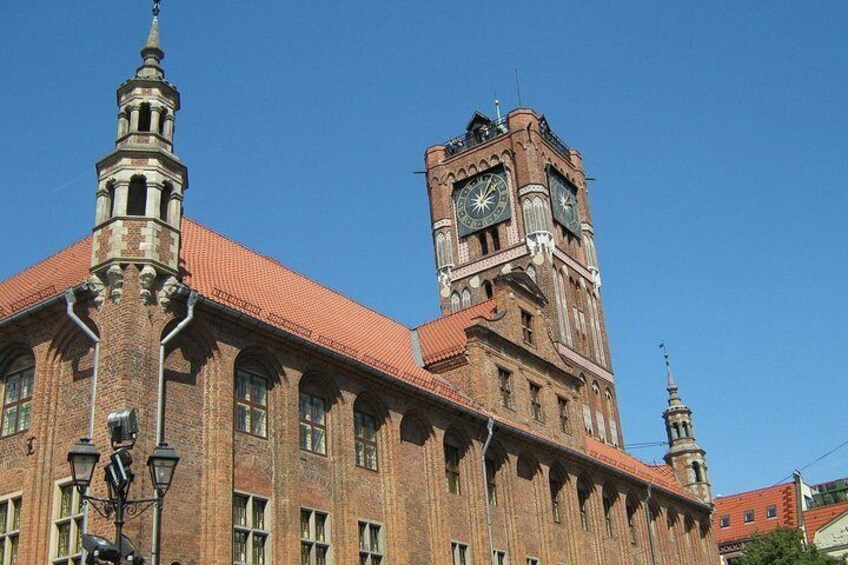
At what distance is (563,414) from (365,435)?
1362 cm

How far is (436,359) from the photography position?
126ft

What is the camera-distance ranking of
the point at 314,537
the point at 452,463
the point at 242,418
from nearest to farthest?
the point at 242,418
the point at 314,537
the point at 452,463

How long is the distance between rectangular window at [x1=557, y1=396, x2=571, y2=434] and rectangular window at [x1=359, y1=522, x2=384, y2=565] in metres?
13.6

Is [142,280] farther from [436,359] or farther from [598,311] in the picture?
[598,311]

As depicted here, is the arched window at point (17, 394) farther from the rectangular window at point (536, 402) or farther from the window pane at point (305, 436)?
the rectangular window at point (536, 402)

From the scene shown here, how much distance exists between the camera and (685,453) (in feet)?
185

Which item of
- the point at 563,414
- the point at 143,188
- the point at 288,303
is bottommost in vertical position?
the point at 563,414

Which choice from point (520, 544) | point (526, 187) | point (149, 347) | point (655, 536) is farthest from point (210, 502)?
point (526, 187)

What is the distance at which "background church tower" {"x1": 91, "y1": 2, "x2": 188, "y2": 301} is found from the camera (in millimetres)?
24625

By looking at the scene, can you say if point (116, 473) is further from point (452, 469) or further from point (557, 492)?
point (557, 492)

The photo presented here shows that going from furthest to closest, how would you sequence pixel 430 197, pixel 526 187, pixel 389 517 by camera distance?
pixel 430 197
pixel 526 187
pixel 389 517

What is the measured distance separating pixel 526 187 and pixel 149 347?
5038 cm

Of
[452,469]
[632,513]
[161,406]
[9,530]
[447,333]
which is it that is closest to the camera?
[161,406]

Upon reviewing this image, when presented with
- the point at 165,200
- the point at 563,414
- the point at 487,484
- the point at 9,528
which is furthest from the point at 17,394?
the point at 563,414
